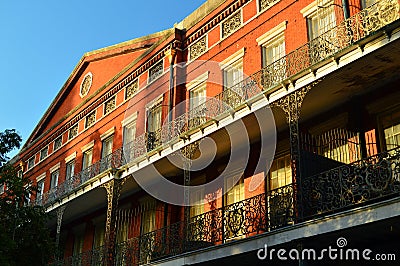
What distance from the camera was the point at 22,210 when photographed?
15.8m

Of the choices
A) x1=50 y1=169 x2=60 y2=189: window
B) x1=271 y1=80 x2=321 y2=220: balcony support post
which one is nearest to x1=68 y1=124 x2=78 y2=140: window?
x1=50 y1=169 x2=60 y2=189: window

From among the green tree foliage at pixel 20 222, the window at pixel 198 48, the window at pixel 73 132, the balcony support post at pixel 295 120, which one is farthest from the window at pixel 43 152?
the balcony support post at pixel 295 120

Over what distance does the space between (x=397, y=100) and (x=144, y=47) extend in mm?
12218

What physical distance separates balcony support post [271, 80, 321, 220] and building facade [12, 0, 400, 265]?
0.03 metres

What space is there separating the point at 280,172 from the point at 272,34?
4.07m

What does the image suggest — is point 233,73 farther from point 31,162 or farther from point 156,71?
point 31,162

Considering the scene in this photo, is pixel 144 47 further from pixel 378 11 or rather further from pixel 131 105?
pixel 378 11

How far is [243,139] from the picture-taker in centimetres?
1423

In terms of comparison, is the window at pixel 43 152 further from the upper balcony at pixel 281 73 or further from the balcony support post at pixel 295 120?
the balcony support post at pixel 295 120

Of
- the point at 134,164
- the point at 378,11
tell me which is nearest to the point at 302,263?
the point at 378,11

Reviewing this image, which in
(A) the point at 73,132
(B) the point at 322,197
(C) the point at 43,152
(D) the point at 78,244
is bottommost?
(B) the point at 322,197

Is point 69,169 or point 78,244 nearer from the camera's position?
point 78,244

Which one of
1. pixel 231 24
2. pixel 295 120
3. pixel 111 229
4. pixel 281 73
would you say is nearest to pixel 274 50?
pixel 281 73

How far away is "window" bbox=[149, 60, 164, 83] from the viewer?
1938 cm
